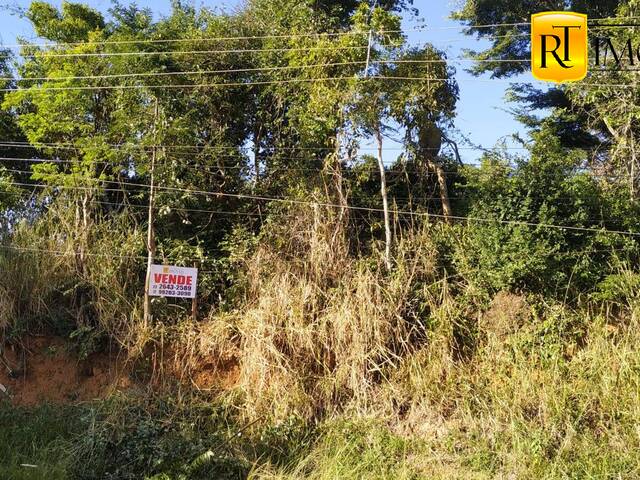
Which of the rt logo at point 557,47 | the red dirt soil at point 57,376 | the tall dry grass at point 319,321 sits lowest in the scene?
the red dirt soil at point 57,376

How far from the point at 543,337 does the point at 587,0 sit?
916 cm

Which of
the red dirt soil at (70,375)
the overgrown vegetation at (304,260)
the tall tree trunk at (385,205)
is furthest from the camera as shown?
the tall tree trunk at (385,205)

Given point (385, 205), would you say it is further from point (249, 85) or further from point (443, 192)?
point (249, 85)

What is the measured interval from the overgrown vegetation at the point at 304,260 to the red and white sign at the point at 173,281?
2.03ft

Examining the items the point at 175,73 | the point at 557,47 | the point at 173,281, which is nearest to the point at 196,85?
the point at 175,73

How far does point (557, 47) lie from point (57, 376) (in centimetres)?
975

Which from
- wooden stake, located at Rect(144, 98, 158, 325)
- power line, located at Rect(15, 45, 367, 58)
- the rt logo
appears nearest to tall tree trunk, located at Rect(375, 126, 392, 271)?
power line, located at Rect(15, 45, 367, 58)

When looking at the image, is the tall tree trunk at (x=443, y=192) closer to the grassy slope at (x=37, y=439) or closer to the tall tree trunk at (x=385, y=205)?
the tall tree trunk at (x=385, y=205)

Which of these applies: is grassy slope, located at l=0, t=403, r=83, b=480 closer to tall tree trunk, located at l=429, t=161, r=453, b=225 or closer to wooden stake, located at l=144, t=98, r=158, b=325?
wooden stake, located at l=144, t=98, r=158, b=325

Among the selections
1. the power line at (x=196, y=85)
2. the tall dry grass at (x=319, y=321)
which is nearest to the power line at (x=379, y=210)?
the tall dry grass at (x=319, y=321)

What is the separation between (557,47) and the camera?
8.72 meters

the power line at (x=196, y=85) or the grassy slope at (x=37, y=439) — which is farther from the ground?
the power line at (x=196, y=85)

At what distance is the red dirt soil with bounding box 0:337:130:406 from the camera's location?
9.70 m

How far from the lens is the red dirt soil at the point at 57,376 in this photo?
9703 mm
